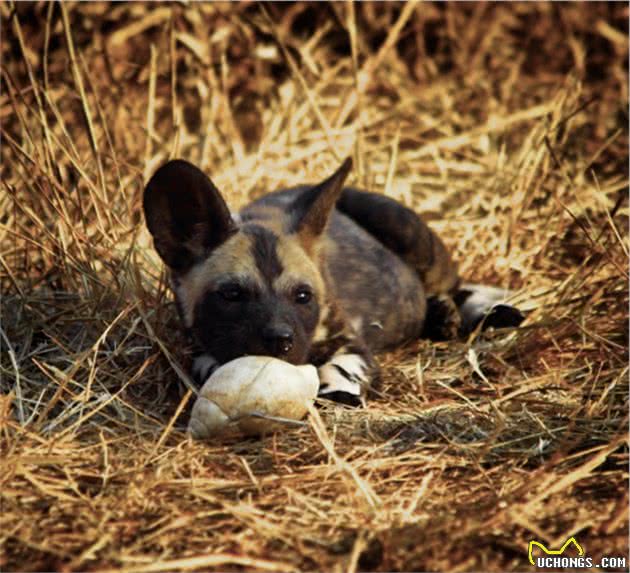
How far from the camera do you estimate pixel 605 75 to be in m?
7.72

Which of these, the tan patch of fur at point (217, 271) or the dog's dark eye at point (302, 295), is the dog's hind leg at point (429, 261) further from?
→ the tan patch of fur at point (217, 271)

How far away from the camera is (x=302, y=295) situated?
401cm

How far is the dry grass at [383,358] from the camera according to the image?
9.00ft

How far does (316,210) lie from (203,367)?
804 millimetres

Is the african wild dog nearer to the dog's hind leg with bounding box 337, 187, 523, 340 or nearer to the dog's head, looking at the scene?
the dog's head

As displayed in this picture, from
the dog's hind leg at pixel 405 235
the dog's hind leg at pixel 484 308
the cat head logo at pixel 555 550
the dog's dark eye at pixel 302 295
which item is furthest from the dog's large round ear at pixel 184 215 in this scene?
the cat head logo at pixel 555 550

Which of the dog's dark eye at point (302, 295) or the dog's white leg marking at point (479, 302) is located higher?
A: the dog's dark eye at point (302, 295)

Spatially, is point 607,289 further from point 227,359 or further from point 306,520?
point 306,520

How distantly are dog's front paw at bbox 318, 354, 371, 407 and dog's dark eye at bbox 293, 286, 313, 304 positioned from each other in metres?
0.28

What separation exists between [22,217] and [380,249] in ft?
5.72

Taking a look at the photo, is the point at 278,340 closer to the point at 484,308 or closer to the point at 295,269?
the point at 295,269

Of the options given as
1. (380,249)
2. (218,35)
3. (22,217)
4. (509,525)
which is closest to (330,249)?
(380,249)

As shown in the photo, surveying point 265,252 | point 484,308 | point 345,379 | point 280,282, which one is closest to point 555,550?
point 345,379

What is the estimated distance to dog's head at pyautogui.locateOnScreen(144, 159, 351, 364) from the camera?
3.80 m
